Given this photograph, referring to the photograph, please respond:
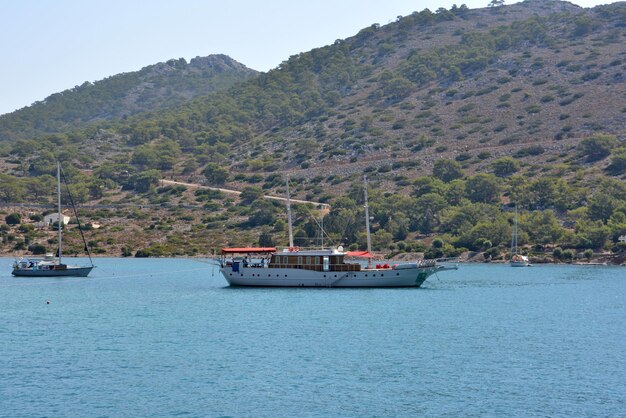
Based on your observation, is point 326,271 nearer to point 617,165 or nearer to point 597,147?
point 617,165

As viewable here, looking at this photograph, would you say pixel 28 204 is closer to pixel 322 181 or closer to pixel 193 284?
pixel 322 181

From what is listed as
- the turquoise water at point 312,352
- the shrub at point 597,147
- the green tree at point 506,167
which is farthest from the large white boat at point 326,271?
the shrub at point 597,147

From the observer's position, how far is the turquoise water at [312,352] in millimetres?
38812

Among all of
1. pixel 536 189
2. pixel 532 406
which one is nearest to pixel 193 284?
pixel 532 406

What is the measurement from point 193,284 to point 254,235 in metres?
51.1

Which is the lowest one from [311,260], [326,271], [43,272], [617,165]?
[326,271]

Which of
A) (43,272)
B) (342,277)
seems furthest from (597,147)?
(43,272)

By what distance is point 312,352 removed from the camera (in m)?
50.6

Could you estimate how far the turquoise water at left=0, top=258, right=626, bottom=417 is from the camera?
127 ft

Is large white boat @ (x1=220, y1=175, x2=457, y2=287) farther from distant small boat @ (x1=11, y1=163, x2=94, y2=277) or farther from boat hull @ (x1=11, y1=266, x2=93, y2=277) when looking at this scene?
boat hull @ (x1=11, y1=266, x2=93, y2=277)

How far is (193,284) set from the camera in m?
96.1

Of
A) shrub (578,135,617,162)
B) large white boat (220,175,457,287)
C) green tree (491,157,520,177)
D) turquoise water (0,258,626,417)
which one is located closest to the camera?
turquoise water (0,258,626,417)

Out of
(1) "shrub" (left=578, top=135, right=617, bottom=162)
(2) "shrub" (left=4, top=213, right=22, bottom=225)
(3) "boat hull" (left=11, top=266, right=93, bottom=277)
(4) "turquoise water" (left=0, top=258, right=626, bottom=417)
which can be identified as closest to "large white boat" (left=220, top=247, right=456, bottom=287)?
(4) "turquoise water" (left=0, top=258, right=626, bottom=417)

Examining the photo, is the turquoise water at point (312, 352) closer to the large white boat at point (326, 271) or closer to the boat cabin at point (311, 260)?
the large white boat at point (326, 271)
